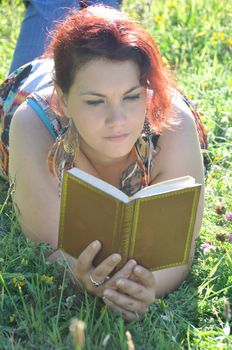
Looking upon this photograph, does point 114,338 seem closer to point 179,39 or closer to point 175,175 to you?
point 175,175

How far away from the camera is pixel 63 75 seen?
2861 millimetres

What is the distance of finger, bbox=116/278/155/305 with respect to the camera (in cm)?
254

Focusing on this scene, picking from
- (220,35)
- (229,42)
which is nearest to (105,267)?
(229,42)

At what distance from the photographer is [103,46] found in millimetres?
2723

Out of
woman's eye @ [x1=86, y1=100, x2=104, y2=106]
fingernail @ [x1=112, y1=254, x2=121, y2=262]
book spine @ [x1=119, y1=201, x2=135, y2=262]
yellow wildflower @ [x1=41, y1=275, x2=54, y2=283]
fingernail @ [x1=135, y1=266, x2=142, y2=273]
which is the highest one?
woman's eye @ [x1=86, y1=100, x2=104, y2=106]

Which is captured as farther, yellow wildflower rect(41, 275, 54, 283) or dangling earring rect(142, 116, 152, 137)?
dangling earring rect(142, 116, 152, 137)

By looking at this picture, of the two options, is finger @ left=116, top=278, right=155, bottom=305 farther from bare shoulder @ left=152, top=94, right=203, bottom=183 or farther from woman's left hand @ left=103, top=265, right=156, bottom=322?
bare shoulder @ left=152, top=94, right=203, bottom=183

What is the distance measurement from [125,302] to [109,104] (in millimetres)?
649

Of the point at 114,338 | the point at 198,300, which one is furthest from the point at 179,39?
the point at 114,338

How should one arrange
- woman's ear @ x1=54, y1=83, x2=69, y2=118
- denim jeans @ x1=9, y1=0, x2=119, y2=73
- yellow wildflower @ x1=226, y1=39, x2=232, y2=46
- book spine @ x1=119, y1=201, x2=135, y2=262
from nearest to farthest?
book spine @ x1=119, y1=201, x2=135, y2=262 → woman's ear @ x1=54, y1=83, x2=69, y2=118 → denim jeans @ x1=9, y1=0, x2=119, y2=73 → yellow wildflower @ x1=226, y1=39, x2=232, y2=46

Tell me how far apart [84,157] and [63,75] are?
0.37m

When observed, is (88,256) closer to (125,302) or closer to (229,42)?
(125,302)

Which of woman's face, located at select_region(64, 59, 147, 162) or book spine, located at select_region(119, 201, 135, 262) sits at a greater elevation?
woman's face, located at select_region(64, 59, 147, 162)

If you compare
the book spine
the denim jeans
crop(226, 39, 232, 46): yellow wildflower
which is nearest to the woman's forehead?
the book spine
